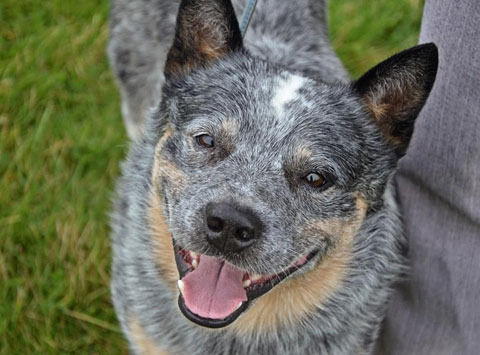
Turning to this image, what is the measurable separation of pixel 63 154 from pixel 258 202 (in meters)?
2.19

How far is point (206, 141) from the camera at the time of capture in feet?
8.51

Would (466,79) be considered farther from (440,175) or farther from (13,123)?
(13,123)

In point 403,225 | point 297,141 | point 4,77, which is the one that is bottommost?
point 4,77

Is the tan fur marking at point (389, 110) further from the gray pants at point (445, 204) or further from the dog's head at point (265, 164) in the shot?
the gray pants at point (445, 204)

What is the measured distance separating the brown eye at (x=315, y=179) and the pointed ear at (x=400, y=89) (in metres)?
0.38

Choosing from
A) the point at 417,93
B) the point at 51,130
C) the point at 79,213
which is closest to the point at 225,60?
the point at 417,93

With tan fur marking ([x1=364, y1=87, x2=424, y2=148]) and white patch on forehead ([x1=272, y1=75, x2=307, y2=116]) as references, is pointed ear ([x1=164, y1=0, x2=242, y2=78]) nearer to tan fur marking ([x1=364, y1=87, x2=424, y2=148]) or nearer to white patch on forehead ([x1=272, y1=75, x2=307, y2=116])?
white patch on forehead ([x1=272, y1=75, x2=307, y2=116])

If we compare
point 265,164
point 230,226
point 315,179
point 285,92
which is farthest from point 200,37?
point 230,226

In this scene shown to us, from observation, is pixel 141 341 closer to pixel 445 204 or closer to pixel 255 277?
pixel 255 277

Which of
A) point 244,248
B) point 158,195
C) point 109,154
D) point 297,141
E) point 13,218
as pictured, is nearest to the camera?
point 244,248

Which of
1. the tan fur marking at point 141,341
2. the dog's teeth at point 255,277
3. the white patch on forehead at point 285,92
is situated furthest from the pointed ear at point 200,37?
the tan fur marking at point 141,341

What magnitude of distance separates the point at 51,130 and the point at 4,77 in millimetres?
492

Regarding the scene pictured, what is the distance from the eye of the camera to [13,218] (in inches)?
151

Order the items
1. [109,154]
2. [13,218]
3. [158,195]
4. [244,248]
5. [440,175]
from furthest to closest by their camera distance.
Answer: [109,154], [13,218], [440,175], [158,195], [244,248]
